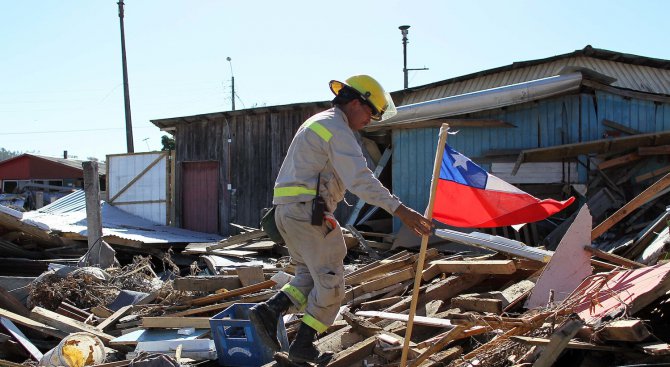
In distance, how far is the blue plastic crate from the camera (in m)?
4.83

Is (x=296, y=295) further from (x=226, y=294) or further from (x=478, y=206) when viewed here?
(x=226, y=294)

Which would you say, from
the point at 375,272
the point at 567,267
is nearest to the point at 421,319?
the point at 567,267

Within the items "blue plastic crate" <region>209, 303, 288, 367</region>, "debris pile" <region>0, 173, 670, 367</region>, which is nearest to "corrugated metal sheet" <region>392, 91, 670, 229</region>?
"debris pile" <region>0, 173, 670, 367</region>

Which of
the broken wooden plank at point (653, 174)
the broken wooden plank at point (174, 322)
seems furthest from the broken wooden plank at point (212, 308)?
the broken wooden plank at point (653, 174)

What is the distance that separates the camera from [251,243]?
1137cm

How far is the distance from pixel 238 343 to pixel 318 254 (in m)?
1.23

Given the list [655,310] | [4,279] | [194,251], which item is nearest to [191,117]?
[194,251]

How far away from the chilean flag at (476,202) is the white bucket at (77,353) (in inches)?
129

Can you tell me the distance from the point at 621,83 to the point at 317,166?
11480mm

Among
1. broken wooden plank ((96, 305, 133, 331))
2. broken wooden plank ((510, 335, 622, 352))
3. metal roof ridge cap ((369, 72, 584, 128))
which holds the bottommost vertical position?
broken wooden plank ((96, 305, 133, 331))

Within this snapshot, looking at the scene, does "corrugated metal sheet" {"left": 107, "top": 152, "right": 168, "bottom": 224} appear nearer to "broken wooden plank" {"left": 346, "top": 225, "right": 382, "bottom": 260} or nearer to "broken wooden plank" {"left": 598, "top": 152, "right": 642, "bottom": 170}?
"broken wooden plank" {"left": 346, "top": 225, "right": 382, "bottom": 260}

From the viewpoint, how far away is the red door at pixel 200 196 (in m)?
16.4

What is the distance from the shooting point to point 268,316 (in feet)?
14.1

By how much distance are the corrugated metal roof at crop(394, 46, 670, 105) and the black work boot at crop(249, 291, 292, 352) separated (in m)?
10.2
